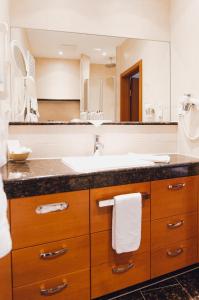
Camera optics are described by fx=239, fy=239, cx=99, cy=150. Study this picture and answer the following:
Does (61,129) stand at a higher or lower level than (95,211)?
higher

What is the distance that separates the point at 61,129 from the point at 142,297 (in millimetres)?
1226

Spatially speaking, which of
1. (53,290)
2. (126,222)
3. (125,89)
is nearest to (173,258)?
(126,222)

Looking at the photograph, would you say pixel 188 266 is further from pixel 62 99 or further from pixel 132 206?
pixel 62 99

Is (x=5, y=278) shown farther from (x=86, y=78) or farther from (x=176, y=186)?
(x=86, y=78)

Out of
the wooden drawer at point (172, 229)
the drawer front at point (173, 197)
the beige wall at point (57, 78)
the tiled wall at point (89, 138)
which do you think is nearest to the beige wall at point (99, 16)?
the beige wall at point (57, 78)

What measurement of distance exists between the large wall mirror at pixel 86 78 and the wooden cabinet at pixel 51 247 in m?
0.79

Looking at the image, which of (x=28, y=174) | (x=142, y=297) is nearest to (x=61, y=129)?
(x=28, y=174)

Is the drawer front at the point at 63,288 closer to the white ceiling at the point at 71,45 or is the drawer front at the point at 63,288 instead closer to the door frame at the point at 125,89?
the door frame at the point at 125,89

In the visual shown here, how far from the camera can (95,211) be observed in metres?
1.26

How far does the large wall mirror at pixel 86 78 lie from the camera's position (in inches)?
67.2

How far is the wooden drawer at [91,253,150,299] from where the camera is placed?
4.30ft

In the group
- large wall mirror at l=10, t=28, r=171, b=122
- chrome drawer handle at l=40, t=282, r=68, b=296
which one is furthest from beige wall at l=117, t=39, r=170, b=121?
chrome drawer handle at l=40, t=282, r=68, b=296

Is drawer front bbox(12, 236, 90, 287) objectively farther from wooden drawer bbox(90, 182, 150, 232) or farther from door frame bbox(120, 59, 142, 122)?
door frame bbox(120, 59, 142, 122)

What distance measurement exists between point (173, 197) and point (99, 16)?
145 cm
